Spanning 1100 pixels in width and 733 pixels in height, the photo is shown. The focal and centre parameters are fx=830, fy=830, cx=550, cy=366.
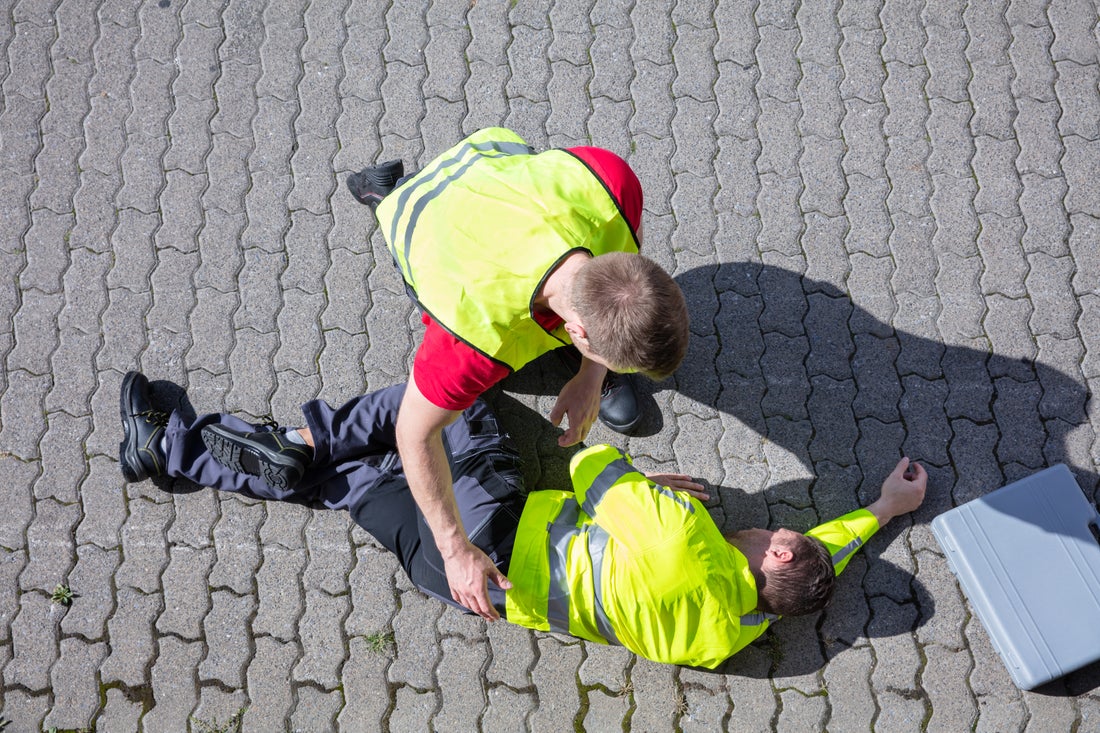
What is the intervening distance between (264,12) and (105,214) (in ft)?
4.37

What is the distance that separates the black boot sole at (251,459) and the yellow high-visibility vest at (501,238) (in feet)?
3.86

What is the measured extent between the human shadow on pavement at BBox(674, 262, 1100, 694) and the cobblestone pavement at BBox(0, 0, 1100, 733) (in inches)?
0.6

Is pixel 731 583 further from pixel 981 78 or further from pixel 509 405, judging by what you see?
pixel 981 78

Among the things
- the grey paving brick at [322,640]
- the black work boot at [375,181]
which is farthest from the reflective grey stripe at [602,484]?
the black work boot at [375,181]

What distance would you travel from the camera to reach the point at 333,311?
394cm

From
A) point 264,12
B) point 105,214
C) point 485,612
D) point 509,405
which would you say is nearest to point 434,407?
point 485,612

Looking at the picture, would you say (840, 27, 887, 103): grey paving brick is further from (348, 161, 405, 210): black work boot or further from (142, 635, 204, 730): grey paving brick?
(142, 635, 204, 730): grey paving brick

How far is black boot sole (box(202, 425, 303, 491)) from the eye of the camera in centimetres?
345

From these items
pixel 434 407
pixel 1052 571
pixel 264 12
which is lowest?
pixel 1052 571

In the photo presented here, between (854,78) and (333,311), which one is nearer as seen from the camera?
(333,311)

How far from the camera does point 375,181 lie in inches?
150

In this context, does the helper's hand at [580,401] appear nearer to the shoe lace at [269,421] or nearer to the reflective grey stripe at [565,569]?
the reflective grey stripe at [565,569]

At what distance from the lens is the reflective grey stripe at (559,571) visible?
10.5 ft

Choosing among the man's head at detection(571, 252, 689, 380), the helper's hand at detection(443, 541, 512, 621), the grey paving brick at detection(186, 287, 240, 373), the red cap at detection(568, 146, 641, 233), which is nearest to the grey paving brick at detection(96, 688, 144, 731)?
the grey paving brick at detection(186, 287, 240, 373)
